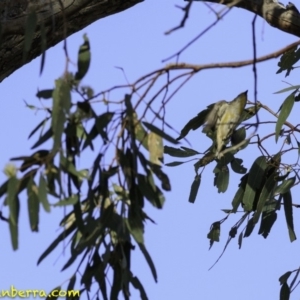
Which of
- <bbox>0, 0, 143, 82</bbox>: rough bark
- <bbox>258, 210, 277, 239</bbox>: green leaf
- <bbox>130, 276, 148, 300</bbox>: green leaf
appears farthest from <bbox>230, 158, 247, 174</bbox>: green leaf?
<bbox>130, 276, 148, 300</bbox>: green leaf

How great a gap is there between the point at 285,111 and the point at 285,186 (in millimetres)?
Result: 207

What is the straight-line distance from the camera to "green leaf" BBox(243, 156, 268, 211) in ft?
8.48

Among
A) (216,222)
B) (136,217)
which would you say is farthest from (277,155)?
(136,217)

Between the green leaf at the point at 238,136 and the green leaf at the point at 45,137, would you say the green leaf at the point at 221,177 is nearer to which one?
the green leaf at the point at 238,136

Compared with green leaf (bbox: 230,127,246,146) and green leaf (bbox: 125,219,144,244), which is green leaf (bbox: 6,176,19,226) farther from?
green leaf (bbox: 230,127,246,146)

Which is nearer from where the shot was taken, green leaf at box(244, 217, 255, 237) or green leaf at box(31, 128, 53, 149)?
green leaf at box(31, 128, 53, 149)

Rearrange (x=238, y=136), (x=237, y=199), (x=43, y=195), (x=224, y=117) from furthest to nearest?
(x=237, y=199) < (x=238, y=136) < (x=224, y=117) < (x=43, y=195)

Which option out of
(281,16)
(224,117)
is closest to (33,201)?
(224,117)

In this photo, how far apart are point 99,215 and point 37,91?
25 cm

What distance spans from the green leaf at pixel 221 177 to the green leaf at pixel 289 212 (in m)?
0.18

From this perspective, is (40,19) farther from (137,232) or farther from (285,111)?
(137,232)

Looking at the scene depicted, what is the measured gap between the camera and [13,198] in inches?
65.9

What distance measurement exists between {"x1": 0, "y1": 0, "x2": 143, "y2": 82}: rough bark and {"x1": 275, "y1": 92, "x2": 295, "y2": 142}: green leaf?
0.48m

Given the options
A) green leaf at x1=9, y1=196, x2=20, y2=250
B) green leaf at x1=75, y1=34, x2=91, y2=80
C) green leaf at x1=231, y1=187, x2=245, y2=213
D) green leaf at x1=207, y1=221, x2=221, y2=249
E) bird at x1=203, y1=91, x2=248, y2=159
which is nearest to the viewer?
green leaf at x1=9, y1=196, x2=20, y2=250
